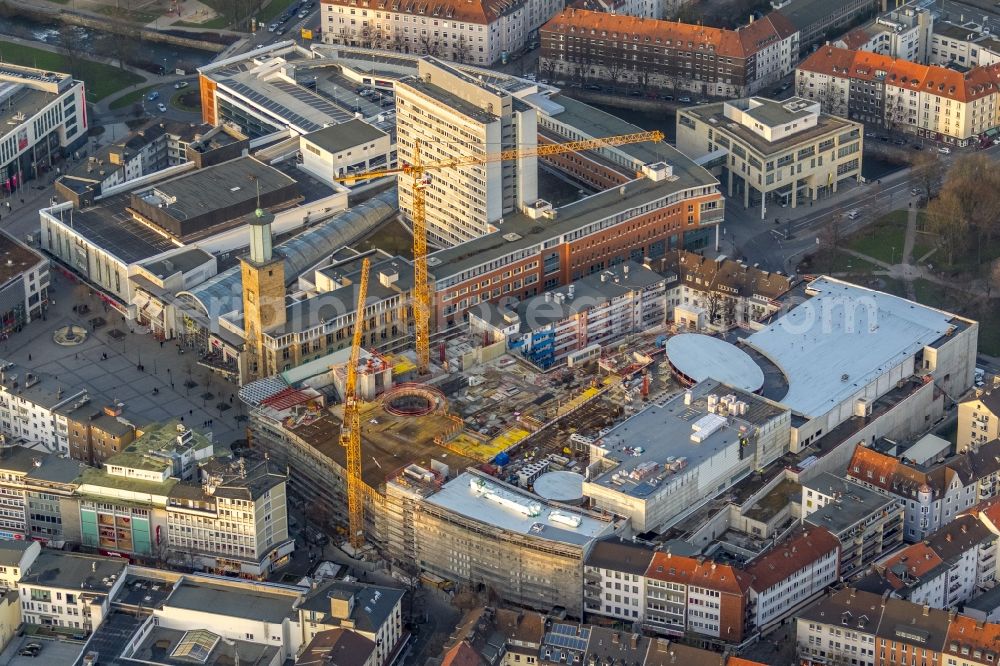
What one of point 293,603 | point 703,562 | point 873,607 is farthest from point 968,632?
point 293,603

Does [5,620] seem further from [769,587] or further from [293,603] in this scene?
[769,587]

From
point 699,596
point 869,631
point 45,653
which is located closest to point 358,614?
point 45,653

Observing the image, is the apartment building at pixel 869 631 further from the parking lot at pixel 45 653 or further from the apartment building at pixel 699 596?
the parking lot at pixel 45 653

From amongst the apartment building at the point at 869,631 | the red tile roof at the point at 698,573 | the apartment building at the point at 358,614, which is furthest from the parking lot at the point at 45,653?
the apartment building at the point at 869,631

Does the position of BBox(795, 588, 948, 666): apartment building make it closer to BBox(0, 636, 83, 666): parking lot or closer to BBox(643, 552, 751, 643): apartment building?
BBox(643, 552, 751, 643): apartment building

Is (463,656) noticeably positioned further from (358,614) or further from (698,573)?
(698,573)

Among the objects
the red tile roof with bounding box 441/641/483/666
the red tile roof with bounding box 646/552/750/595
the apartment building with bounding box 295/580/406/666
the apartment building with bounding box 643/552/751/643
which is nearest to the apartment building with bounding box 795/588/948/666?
the apartment building with bounding box 643/552/751/643
